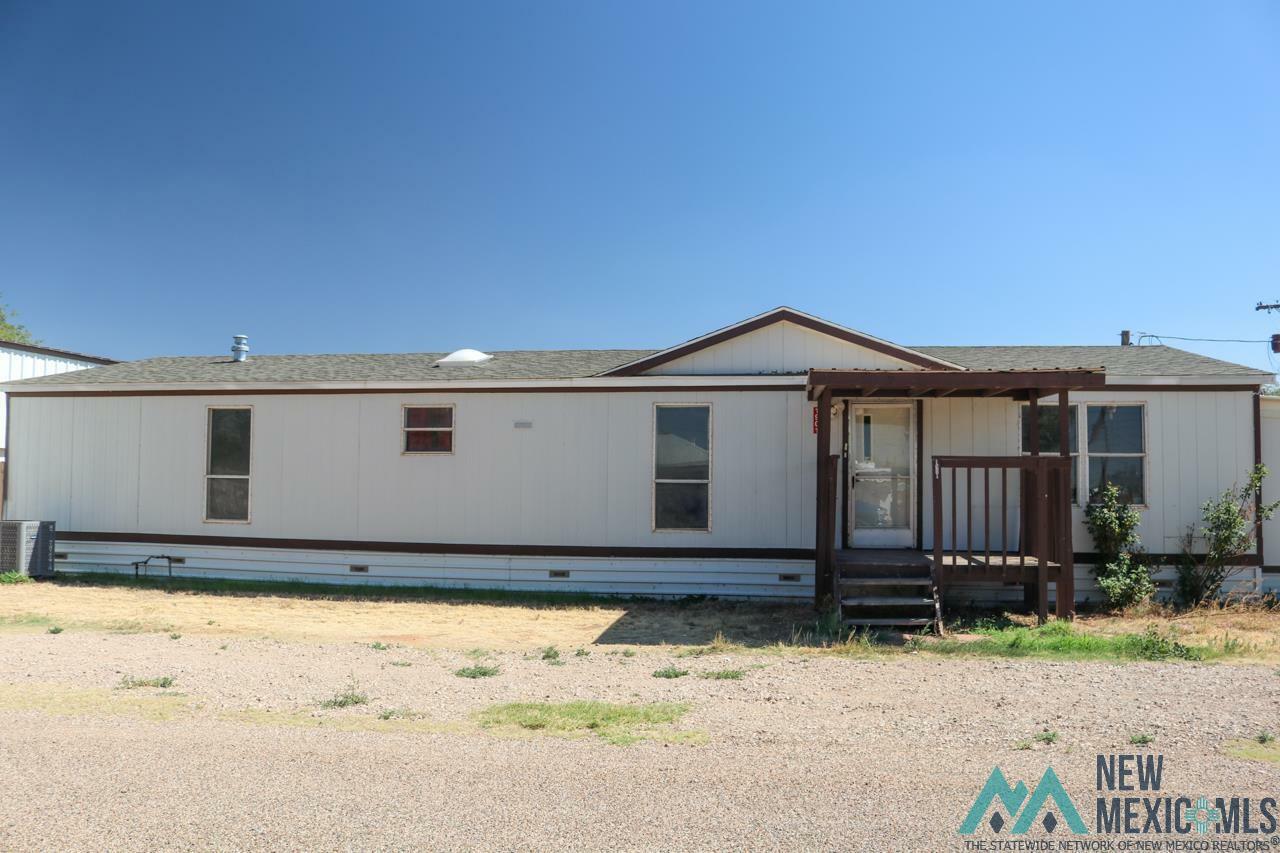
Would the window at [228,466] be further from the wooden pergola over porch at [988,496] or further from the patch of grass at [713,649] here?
the wooden pergola over porch at [988,496]

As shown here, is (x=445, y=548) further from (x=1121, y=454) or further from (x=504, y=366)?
(x=1121, y=454)

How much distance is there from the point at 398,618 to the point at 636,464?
3.55 m

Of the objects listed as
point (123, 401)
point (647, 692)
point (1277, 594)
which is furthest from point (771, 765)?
point (123, 401)

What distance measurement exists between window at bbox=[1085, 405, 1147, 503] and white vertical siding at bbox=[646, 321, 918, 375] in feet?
9.21

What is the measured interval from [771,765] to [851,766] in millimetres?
399

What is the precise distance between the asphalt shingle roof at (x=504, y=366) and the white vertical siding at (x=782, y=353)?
1775 mm

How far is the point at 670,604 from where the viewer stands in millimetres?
10164

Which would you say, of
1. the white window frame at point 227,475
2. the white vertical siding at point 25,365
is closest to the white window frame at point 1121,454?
the white window frame at point 227,475

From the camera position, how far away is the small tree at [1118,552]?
9.62 metres

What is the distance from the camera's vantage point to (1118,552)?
983 cm

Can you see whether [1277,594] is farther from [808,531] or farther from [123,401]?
[123,401]

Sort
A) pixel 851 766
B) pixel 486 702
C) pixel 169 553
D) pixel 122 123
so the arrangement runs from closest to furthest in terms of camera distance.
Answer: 1. pixel 851 766
2. pixel 486 702
3. pixel 169 553
4. pixel 122 123

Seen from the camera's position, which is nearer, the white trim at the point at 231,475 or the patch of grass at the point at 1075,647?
the patch of grass at the point at 1075,647

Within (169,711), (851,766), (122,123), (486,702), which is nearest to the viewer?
(851,766)
